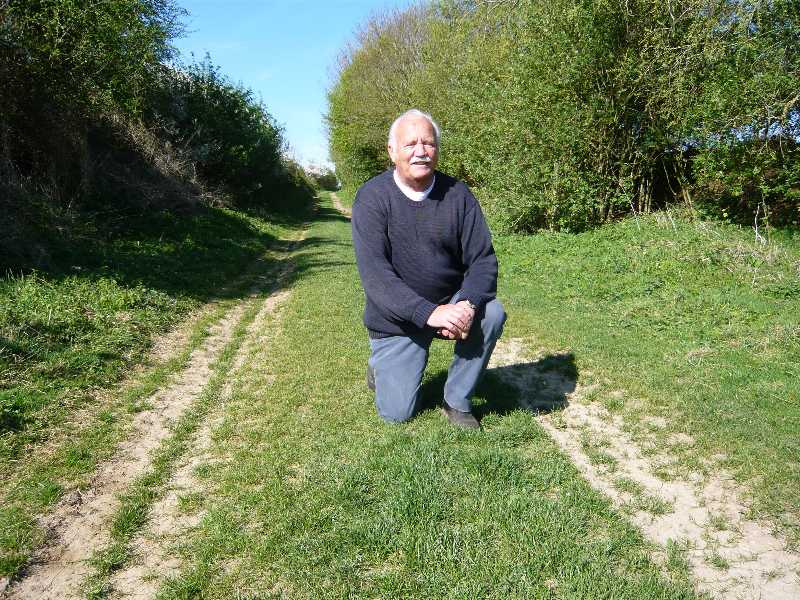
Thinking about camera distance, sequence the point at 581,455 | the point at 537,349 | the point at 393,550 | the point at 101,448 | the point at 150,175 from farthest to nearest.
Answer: the point at 150,175
the point at 537,349
the point at 101,448
the point at 581,455
the point at 393,550

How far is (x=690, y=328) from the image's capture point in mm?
6609

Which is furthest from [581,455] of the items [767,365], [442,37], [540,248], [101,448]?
[442,37]

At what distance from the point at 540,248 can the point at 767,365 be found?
22.8 ft

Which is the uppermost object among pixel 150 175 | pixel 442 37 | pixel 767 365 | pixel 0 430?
pixel 442 37

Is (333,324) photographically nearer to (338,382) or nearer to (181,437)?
(338,382)

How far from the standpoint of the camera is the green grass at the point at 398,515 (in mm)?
2502

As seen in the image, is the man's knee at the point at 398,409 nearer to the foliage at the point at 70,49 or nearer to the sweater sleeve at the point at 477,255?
the sweater sleeve at the point at 477,255

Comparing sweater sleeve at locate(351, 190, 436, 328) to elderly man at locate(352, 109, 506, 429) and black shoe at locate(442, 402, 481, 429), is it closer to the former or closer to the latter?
elderly man at locate(352, 109, 506, 429)

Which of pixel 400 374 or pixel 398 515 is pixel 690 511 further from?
pixel 400 374

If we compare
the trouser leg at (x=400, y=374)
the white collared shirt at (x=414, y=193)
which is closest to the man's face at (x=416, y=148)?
the white collared shirt at (x=414, y=193)

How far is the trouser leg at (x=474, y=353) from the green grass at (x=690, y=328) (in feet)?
4.44

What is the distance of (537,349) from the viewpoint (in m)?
6.18

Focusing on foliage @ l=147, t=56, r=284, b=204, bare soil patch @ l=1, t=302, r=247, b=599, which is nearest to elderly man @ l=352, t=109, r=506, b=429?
bare soil patch @ l=1, t=302, r=247, b=599

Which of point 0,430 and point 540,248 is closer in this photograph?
point 0,430
